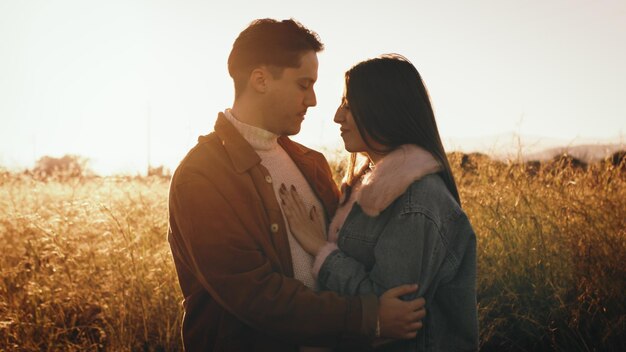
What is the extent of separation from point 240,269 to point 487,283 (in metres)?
2.45

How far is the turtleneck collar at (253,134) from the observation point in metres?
2.38

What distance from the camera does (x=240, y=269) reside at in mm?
1870

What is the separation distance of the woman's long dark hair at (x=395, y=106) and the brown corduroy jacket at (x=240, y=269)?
52cm

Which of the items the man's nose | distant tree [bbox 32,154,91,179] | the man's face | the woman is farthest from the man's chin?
distant tree [bbox 32,154,91,179]

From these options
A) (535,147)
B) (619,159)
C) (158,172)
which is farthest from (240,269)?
(158,172)

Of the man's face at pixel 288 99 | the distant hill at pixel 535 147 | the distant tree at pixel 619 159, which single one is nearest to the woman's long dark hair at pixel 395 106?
the man's face at pixel 288 99

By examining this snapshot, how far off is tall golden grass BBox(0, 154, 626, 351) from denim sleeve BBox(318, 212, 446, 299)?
1672mm

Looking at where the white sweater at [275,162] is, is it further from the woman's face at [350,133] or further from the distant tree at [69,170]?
the distant tree at [69,170]

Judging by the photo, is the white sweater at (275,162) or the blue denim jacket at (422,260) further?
the white sweater at (275,162)

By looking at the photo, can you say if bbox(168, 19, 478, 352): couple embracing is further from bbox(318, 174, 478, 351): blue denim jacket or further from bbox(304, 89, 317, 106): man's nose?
bbox(304, 89, 317, 106): man's nose

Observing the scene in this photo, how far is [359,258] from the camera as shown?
6.64ft

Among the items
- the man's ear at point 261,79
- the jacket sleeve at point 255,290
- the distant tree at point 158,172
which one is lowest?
the distant tree at point 158,172

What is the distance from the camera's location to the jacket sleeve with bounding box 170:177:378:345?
1851mm

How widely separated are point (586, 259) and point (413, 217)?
254 centimetres
